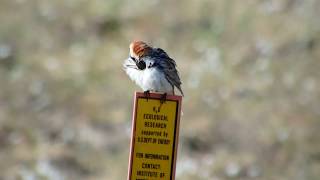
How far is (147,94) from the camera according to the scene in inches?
193

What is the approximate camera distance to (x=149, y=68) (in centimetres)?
592

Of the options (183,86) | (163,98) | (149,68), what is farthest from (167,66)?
(183,86)

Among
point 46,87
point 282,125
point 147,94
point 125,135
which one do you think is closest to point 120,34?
point 46,87

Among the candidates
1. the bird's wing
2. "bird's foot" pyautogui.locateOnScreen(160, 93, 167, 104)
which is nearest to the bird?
the bird's wing

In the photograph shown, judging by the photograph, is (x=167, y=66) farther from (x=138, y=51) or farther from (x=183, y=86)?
(x=183, y=86)

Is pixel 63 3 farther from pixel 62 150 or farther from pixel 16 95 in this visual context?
pixel 62 150

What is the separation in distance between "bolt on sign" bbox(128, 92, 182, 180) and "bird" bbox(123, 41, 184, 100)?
76 cm

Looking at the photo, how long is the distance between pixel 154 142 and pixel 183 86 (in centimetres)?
756

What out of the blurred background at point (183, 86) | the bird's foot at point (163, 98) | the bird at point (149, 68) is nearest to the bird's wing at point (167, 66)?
the bird at point (149, 68)

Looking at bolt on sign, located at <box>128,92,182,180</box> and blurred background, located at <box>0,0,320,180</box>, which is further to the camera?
blurred background, located at <box>0,0,320,180</box>

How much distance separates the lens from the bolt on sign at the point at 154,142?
4.76m

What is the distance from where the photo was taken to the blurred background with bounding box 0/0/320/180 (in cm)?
1079

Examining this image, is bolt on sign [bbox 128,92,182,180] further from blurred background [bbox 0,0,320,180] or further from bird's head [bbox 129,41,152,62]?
blurred background [bbox 0,0,320,180]

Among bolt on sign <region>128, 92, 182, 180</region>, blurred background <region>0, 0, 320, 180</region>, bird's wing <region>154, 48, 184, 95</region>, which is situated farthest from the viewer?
blurred background <region>0, 0, 320, 180</region>
